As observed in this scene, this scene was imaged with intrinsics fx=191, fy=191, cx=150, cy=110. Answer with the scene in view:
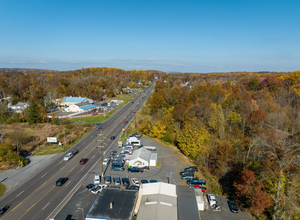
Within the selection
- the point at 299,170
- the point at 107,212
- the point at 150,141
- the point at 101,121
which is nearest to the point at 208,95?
the point at 150,141

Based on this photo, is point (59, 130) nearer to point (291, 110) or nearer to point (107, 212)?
point (107, 212)

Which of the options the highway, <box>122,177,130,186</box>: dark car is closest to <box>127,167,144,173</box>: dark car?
<box>122,177,130,186</box>: dark car

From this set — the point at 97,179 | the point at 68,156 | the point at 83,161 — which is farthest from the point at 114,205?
the point at 68,156

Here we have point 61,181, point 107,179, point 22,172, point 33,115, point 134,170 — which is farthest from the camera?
point 33,115

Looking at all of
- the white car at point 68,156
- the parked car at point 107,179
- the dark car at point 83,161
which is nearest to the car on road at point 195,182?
the parked car at point 107,179

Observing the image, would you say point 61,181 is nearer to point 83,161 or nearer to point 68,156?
point 83,161
